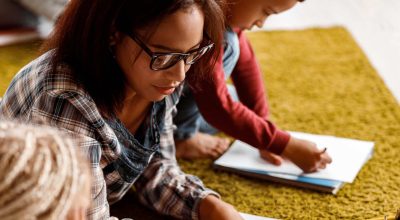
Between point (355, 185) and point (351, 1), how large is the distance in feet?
5.23

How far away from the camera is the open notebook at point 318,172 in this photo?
1.42 m

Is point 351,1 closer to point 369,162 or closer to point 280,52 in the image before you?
point 280,52

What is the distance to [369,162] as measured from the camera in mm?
1549

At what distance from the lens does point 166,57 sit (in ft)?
3.33

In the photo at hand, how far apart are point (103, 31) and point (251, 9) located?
18.3 inches

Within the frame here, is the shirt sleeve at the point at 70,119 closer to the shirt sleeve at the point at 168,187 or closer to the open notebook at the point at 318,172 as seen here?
the shirt sleeve at the point at 168,187

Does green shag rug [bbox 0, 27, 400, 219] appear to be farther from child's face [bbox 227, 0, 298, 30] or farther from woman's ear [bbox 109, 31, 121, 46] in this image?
woman's ear [bbox 109, 31, 121, 46]

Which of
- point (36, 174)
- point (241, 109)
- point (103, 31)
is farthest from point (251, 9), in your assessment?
point (36, 174)

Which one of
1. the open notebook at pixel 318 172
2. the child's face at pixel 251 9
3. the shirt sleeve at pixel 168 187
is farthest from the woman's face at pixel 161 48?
the open notebook at pixel 318 172

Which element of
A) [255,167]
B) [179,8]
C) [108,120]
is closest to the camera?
[179,8]

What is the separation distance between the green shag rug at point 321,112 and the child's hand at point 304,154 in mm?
62

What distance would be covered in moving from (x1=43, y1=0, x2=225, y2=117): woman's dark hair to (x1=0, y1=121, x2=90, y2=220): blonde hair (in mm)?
352

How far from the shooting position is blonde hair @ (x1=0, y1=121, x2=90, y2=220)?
0.61 meters

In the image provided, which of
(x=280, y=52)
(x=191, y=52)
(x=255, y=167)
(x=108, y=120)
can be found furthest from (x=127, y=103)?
(x=280, y=52)
